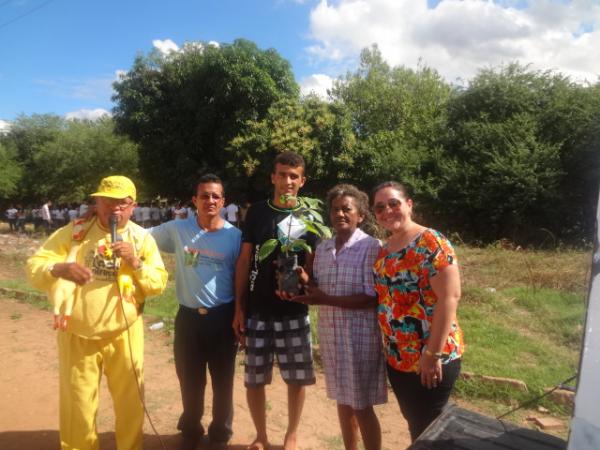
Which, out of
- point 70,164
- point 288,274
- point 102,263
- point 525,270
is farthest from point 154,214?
point 288,274

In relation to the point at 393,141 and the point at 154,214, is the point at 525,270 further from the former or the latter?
the point at 154,214

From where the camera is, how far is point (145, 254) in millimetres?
2746

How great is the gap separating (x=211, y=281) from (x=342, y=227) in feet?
2.99

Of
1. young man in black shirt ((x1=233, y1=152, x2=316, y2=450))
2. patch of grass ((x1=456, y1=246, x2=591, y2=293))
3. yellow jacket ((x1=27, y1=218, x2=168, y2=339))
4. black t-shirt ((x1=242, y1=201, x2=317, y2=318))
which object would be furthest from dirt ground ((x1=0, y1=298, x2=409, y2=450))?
patch of grass ((x1=456, y1=246, x2=591, y2=293))

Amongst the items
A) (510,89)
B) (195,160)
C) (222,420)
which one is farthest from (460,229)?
(222,420)

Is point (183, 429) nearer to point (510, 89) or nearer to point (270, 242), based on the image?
point (270, 242)

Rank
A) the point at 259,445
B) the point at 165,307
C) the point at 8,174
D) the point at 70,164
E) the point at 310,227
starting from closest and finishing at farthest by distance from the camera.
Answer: the point at 310,227, the point at 259,445, the point at 165,307, the point at 8,174, the point at 70,164

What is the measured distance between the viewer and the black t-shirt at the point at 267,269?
2.83 metres

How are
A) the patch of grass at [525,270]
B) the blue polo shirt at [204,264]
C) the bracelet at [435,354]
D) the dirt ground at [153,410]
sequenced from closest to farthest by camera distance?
the bracelet at [435,354] → the blue polo shirt at [204,264] → the dirt ground at [153,410] → the patch of grass at [525,270]

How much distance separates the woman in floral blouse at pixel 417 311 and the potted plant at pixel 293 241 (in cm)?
47

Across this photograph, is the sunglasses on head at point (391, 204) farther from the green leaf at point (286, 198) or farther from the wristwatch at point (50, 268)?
the wristwatch at point (50, 268)

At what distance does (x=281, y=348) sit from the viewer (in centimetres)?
287

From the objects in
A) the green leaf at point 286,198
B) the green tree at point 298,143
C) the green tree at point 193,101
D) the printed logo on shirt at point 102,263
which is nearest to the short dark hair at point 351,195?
the green leaf at point 286,198

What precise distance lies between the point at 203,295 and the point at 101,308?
596 mm
